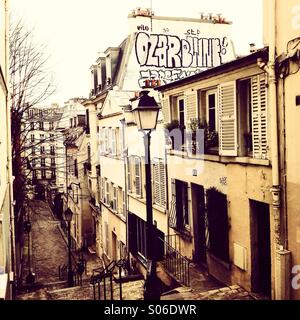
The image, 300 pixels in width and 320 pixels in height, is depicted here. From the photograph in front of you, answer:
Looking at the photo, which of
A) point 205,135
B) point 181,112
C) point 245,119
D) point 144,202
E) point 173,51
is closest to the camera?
point 245,119

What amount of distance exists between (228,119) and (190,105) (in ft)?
2.46

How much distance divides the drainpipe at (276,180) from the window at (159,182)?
208 cm

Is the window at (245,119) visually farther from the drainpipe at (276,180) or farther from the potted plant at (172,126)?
the potted plant at (172,126)

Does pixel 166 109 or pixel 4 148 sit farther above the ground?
pixel 166 109

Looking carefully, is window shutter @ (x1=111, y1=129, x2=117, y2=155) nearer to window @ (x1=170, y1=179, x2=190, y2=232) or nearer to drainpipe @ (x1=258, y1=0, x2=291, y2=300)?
window @ (x1=170, y1=179, x2=190, y2=232)

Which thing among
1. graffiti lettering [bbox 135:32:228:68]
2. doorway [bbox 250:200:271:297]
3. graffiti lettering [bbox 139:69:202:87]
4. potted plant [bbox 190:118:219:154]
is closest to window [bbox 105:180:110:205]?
graffiti lettering [bbox 139:69:202:87]

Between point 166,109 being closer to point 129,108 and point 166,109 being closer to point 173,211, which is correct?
point 129,108

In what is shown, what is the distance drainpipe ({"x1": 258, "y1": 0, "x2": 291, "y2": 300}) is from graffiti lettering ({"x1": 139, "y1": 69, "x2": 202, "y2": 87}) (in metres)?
1.44

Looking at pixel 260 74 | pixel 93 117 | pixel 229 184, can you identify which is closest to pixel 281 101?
pixel 260 74

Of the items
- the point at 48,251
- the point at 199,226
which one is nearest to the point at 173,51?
the point at 199,226

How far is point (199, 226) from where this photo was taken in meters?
4.34

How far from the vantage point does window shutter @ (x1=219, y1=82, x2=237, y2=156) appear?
349cm

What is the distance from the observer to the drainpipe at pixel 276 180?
2738 millimetres

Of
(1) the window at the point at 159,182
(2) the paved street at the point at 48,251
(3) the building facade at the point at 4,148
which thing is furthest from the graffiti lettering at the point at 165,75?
(2) the paved street at the point at 48,251
